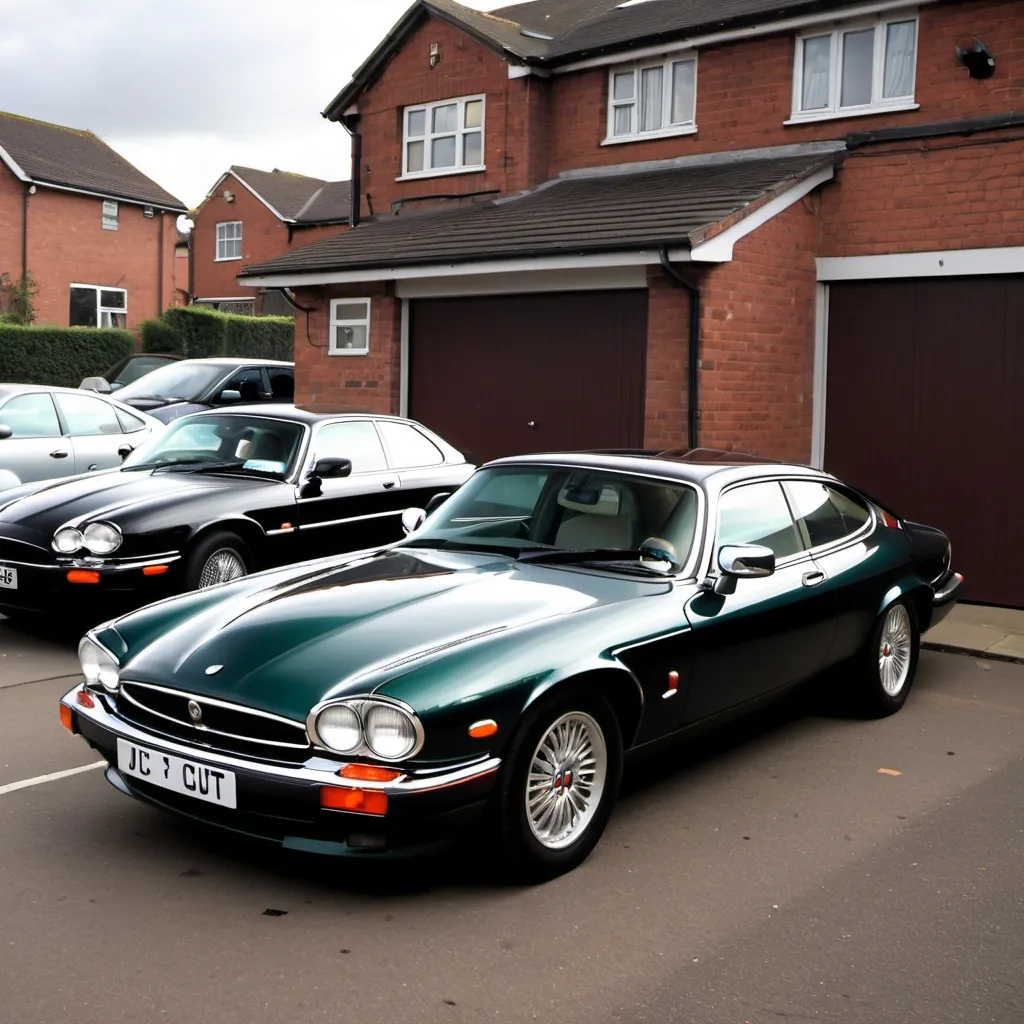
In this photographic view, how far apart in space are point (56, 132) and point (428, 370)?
28725 mm

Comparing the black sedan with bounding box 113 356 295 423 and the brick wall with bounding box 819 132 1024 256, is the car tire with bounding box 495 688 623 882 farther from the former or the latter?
the black sedan with bounding box 113 356 295 423

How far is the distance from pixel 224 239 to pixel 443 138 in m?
27.8

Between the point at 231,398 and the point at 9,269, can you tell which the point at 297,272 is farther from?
the point at 9,269

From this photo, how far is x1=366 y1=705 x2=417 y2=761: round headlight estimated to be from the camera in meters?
3.86

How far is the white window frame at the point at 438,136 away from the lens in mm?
15508

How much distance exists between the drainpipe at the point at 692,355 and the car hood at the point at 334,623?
237 inches

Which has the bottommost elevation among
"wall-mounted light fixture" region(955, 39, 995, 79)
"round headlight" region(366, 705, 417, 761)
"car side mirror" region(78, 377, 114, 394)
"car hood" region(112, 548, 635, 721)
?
"round headlight" region(366, 705, 417, 761)

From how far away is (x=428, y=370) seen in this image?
13977 mm

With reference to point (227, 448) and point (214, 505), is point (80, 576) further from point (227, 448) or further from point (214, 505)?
point (227, 448)

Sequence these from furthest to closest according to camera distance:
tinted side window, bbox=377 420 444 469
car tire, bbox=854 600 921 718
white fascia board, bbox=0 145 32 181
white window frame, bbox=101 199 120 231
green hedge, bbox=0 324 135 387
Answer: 1. white window frame, bbox=101 199 120 231
2. white fascia board, bbox=0 145 32 181
3. green hedge, bbox=0 324 135 387
4. tinted side window, bbox=377 420 444 469
5. car tire, bbox=854 600 921 718

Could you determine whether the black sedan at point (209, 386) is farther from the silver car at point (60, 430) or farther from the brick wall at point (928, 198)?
the brick wall at point (928, 198)

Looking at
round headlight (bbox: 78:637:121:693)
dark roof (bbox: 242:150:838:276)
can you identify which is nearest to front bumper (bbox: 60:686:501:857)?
round headlight (bbox: 78:637:121:693)

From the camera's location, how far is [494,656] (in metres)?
4.18

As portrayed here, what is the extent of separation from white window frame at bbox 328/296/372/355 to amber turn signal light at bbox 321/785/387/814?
35.7 ft
